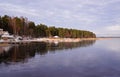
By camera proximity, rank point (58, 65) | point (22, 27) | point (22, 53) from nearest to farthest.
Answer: point (58, 65), point (22, 53), point (22, 27)

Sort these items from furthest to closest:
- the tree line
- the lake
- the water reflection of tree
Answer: the tree line, the water reflection of tree, the lake

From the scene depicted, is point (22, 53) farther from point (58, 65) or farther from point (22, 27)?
point (22, 27)

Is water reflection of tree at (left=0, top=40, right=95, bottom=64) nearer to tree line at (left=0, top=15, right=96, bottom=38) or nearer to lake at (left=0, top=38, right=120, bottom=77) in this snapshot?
lake at (left=0, top=38, right=120, bottom=77)

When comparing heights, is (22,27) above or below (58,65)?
above

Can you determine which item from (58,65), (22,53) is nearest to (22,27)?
(22,53)

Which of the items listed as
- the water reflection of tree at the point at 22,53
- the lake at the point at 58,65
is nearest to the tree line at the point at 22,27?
the water reflection of tree at the point at 22,53

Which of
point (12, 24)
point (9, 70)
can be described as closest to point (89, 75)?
point (9, 70)

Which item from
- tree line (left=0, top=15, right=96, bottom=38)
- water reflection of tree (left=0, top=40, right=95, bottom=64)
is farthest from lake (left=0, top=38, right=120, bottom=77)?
tree line (left=0, top=15, right=96, bottom=38)

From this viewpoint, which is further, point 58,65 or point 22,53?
point 22,53

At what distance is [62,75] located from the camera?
75.7 feet

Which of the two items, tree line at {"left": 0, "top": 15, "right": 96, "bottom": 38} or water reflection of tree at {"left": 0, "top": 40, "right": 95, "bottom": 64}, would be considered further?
tree line at {"left": 0, "top": 15, "right": 96, "bottom": 38}

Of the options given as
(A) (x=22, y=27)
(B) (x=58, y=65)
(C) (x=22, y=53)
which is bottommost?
(B) (x=58, y=65)

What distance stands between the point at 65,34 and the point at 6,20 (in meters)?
75.1

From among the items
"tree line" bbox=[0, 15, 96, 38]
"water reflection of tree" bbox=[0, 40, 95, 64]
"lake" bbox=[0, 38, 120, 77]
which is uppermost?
"tree line" bbox=[0, 15, 96, 38]
